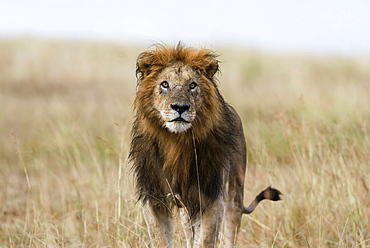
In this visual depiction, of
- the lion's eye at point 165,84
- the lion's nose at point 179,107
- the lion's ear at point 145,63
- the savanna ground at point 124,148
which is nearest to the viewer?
the lion's nose at point 179,107

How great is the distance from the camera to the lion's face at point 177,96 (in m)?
3.87

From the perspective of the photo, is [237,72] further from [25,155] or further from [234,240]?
[234,240]

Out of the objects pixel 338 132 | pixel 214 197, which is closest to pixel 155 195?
pixel 214 197

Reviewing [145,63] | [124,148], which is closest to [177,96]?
[145,63]

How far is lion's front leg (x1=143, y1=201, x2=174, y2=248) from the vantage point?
13.6 ft

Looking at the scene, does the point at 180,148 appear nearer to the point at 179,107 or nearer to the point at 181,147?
the point at 181,147

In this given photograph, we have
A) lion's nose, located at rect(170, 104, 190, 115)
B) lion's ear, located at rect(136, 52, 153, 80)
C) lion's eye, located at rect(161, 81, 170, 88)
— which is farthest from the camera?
lion's ear, located at rect(136, 52, 153, 80)

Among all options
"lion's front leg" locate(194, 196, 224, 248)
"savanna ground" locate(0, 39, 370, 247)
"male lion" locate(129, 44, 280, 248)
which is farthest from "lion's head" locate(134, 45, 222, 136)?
"savanna ground" locate(0, 39, 370, 247)

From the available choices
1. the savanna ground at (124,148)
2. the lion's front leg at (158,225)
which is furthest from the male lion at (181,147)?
the savanna ground at (124,148)

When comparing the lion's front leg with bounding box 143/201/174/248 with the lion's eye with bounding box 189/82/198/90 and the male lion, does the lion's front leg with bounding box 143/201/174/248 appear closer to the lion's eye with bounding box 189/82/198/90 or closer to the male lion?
the male lion

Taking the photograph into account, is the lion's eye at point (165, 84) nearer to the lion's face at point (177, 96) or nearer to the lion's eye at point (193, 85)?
the lion's face at point (177, 96)

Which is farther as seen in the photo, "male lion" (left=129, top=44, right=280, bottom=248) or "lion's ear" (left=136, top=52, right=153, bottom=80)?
"lion's ear" (left=136, top=52, right=153, bottom=80)

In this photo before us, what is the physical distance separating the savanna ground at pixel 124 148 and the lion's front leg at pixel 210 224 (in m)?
0.44

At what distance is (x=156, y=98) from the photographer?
4066mm
